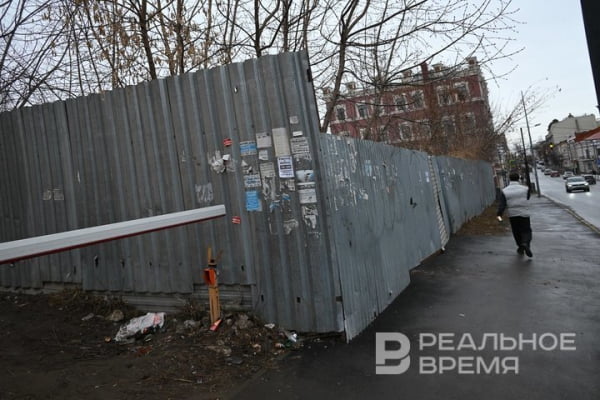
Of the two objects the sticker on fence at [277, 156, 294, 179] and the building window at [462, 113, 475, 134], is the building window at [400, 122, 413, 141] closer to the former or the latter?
the building window at [462, 113, 475, 134]

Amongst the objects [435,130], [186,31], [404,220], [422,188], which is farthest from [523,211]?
[435,130]

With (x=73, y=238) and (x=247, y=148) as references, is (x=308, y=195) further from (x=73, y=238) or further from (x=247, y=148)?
(x=73, y=238)

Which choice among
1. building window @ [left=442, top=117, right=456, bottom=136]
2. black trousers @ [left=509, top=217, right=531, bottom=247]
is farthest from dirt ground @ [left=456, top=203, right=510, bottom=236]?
building window @ [left=442, top=117, right=456, bottom=136]

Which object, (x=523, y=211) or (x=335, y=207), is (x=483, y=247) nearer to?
(x=523, y=211)

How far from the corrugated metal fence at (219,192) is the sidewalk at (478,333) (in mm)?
460

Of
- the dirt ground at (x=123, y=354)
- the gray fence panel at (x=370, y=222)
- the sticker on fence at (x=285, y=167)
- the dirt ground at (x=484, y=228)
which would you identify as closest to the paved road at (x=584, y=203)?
the dirt ground at (x=484, y=228)

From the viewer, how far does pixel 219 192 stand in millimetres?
4082

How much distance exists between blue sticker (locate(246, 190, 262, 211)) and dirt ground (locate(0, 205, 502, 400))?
3.68 ft

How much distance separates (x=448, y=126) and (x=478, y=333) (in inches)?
892

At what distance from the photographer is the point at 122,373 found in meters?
3.21

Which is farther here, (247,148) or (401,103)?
(401,103)

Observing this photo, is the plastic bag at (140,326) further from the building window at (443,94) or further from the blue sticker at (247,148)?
the building window at (443,94)

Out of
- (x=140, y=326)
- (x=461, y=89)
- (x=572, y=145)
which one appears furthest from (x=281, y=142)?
(x=572, y=145)

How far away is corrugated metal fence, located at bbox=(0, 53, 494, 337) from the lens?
379cm
